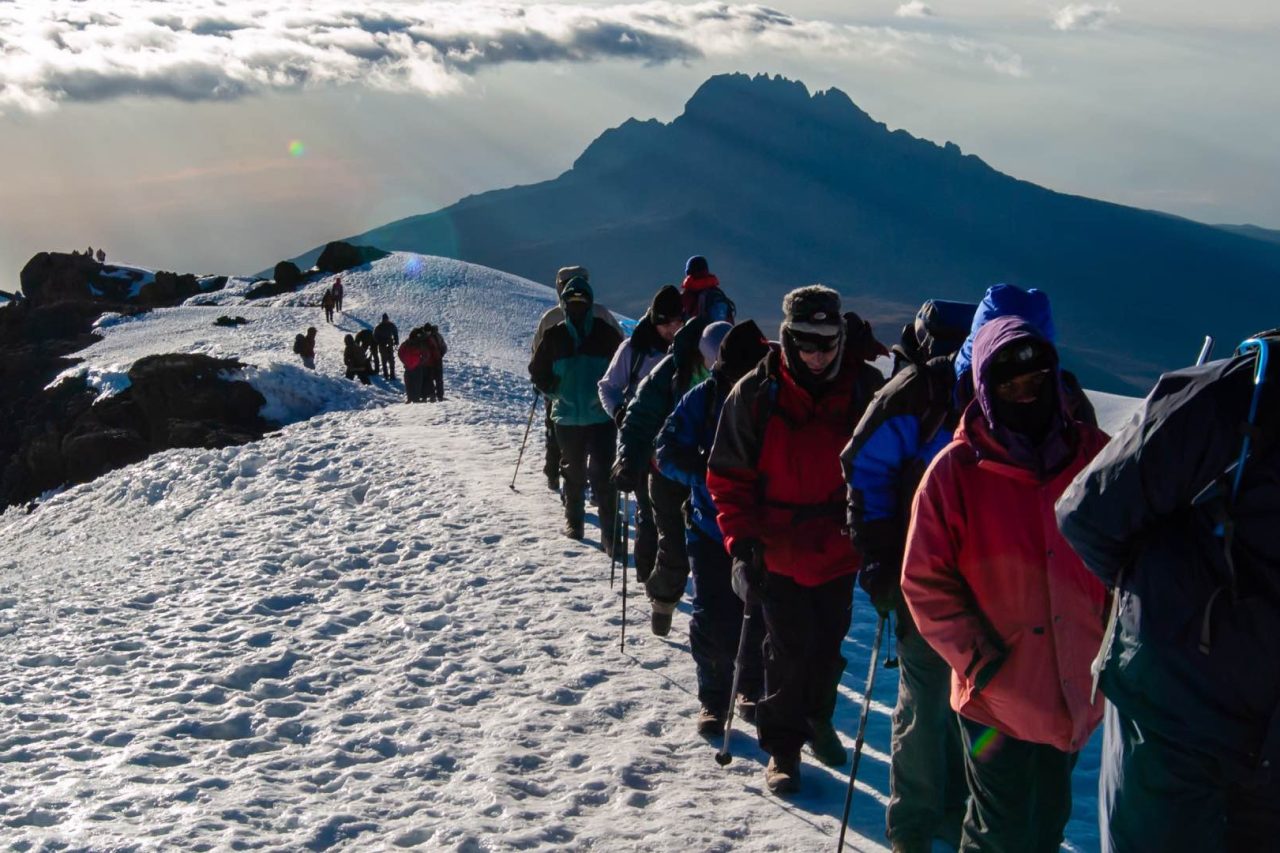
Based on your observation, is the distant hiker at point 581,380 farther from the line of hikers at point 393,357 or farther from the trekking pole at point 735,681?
the line of hikers at point 393,357

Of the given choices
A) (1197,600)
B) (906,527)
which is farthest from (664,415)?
(1197,600)

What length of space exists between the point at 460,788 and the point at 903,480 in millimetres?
3072

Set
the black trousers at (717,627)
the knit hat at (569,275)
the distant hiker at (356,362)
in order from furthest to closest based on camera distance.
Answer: the distant hiker at (356,362)
the knit hat at (569,275)
the black trousers at (717,627)

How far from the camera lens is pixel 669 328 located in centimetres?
828

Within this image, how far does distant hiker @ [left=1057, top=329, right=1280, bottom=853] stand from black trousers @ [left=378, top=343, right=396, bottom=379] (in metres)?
28.1

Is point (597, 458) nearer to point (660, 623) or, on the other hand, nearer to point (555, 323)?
point (555, 323)

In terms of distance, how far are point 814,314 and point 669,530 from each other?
9.22ft

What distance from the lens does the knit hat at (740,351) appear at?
236 inches

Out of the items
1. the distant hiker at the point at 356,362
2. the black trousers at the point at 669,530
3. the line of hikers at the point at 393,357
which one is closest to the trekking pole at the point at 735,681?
the black trousers at the point at 669,530

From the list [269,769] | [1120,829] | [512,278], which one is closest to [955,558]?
[1120,829]

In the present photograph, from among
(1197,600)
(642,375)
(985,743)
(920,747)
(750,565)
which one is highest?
(1197,600)

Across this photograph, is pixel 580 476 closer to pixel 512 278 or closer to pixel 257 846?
pixel 257 846

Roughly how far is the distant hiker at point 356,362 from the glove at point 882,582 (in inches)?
1063

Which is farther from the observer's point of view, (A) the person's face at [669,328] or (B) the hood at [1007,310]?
(A) the person's face at [669,328]
